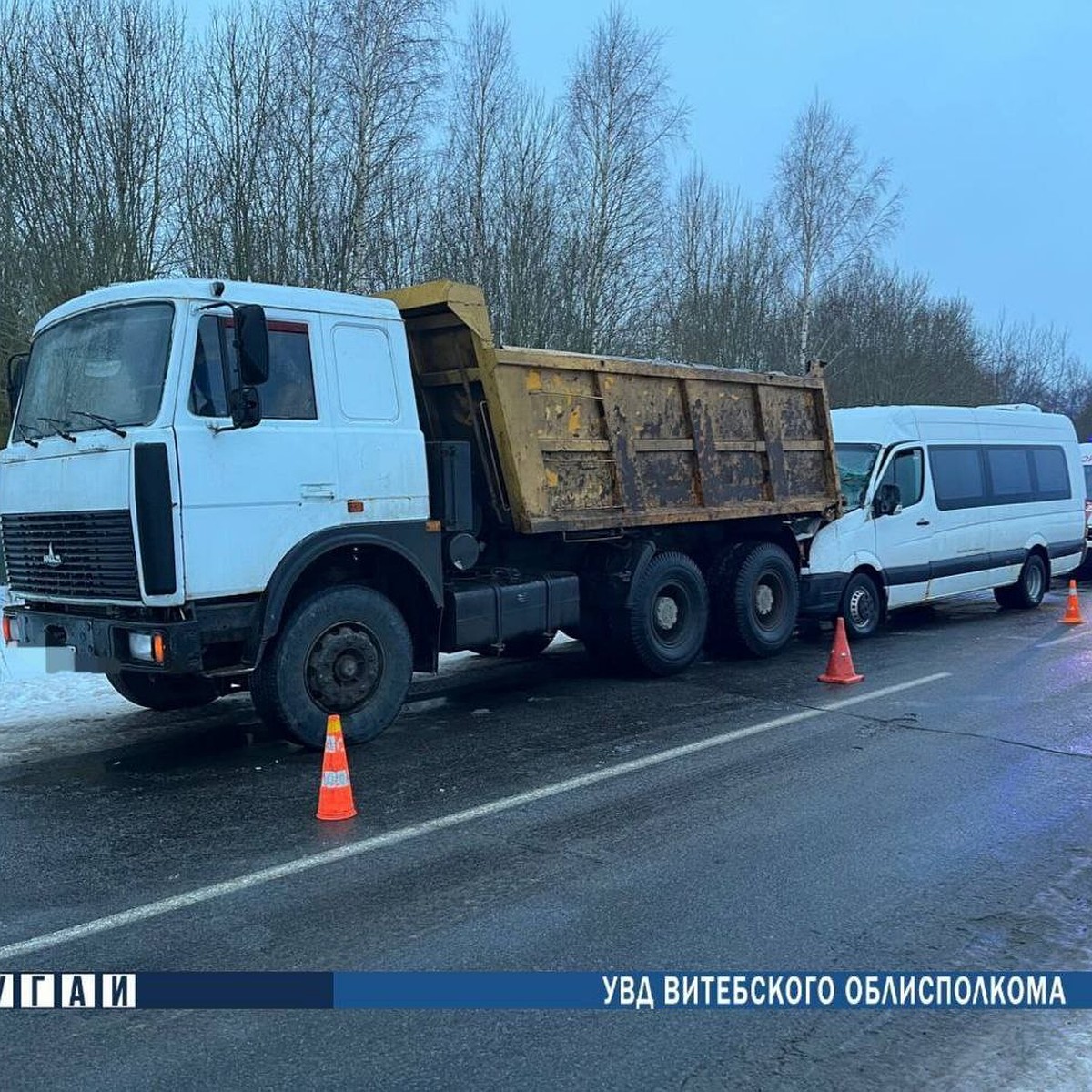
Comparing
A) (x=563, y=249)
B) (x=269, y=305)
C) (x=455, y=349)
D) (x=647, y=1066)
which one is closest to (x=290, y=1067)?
(x=647, y=1066)

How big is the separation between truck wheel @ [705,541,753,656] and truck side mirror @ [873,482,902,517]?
196 centimetres

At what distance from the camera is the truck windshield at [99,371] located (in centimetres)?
588

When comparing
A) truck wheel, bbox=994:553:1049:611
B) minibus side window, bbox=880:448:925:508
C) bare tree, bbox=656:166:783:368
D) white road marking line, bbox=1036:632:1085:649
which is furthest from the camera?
bare tree, bbox=656:166:783:368

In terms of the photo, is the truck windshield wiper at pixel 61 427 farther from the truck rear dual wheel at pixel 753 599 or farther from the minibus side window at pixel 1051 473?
the minibus side window at pixel 1051 473

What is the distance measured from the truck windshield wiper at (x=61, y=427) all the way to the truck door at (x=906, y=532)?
8306 mm

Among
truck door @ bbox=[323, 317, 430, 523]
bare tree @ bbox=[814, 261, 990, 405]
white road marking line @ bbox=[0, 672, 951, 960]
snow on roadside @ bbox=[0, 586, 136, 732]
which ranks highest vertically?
bare tree @ bbox=[814, 261, 990, 405]

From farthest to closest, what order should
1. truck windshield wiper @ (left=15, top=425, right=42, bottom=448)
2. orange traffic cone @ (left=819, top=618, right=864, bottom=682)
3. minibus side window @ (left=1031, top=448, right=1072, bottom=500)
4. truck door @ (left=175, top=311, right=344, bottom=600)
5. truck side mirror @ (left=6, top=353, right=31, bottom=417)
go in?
minibus side window @ (left=1031, top=448, right=1072, bottom=500)
orange traffic cone @ (left=819, top=618, right=864, bottom=682)
truck side mirror @ (left=6, top=353, right=31, bottom=417)
truck windshield wiper @ (left=15, top=425, right=42, bottom=448)
truck door @ (left=175, top=311, right=344, bottom=600)

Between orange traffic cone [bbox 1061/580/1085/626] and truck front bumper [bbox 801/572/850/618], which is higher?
truck front bumper [bbox 801/572/850/618]

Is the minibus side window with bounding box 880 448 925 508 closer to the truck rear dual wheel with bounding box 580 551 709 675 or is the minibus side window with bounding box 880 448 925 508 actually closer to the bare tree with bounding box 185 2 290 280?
the truck rear dual wheel with bounding box 580 551 709 675

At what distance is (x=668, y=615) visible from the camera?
9.22 meters

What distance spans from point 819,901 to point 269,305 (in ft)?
15.2

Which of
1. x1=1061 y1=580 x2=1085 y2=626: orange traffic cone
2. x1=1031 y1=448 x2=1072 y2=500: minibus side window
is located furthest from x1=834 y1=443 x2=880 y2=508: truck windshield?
x1=1031 y1=448 x2=1072 y2=500: minibus side window

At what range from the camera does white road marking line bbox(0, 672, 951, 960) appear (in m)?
3.90

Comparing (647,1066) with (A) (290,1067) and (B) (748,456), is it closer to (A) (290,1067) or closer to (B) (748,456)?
(A) (290,1067)
